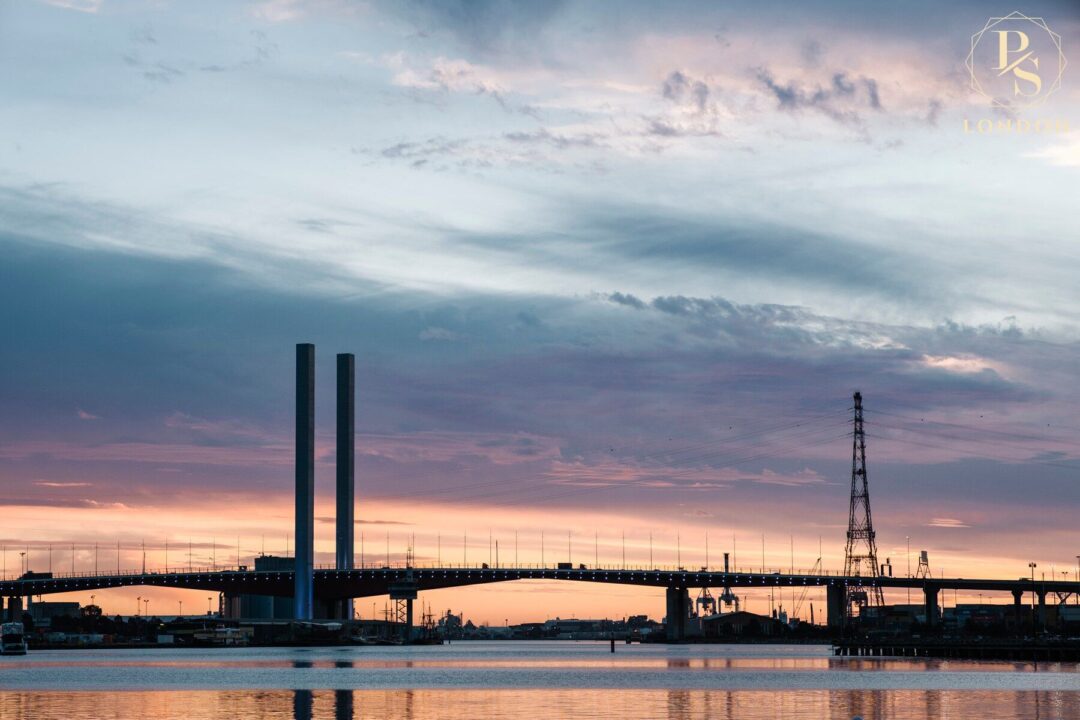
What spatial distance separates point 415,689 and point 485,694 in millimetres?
8076

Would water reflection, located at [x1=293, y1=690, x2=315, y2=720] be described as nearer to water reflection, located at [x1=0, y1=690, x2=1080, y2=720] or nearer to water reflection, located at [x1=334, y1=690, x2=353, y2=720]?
water reflection, located at [x1=0, y1=690, x2=1080, y2=720]

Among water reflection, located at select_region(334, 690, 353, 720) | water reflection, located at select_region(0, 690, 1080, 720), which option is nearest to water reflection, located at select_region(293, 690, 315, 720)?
water reflection, located at select_region(0, 690, 1080, 720)

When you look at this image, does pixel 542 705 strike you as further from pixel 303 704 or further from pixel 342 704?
pixel 303 704

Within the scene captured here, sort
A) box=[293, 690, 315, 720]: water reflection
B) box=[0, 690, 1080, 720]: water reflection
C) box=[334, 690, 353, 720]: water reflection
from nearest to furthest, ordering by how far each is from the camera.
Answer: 1. box=[0, 690, 1080, 720]: water reflection
2. box=[293, 690, 315, 720]: water reflection
3. box=[334, 690, 353, 720]: water reflection

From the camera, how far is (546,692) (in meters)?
94.7

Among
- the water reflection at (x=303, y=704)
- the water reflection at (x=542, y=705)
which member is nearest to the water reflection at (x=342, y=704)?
the water reflection at (x=542, y=705)

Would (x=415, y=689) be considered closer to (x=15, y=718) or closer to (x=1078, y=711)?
(x=15, y=718)

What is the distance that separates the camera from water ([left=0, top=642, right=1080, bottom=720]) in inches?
A: 2950

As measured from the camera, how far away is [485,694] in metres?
Answer: 93.1

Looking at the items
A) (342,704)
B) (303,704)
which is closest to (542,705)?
(342,704)

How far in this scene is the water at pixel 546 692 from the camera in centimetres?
7494

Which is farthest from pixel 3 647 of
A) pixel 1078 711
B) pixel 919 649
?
pixel 1078 711

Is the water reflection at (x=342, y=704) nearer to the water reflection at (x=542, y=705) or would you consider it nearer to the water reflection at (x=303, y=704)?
the water reflection at (x=542, y=705)

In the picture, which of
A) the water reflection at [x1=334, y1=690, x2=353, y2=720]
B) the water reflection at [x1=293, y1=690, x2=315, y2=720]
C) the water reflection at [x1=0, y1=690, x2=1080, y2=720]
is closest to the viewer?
the water reflection at [x1=0, y1=690, x2=1080, y2=720]
